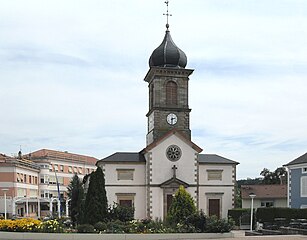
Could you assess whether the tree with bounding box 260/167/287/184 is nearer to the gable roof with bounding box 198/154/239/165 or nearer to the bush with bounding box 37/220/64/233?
the gable roof with bounding box 198/154/239/165

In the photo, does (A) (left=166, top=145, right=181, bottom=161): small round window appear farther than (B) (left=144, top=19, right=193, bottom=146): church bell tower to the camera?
No

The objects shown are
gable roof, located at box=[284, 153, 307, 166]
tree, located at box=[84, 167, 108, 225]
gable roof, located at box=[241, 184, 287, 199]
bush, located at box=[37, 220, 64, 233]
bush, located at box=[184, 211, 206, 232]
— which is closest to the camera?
bush, located at box=[37, 220, 64, 233]

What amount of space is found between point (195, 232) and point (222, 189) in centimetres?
2227

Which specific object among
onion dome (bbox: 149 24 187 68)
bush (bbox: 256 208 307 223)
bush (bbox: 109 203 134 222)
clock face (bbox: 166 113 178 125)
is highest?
onion dome (bbox: 149 24 187 68)

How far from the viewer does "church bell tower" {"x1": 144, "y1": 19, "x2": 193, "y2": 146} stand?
5006 cm

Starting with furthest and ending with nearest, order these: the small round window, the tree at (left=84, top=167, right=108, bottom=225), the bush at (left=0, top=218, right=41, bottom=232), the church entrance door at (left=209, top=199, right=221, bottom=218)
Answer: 1. the church entrance door at (left=209, top=199, right=221, bottom=218)
2. the small round window
3. the tree at (left=84, top=167, right=108, bottom=225)
4. the bush at (left=0, top=218, right=41, bottom=232)

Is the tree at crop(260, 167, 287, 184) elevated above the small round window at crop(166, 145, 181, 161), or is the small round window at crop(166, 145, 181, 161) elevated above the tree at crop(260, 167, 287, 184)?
the small round window at crop(166, 145, 181, 161)

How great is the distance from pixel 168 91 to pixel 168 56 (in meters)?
3.17

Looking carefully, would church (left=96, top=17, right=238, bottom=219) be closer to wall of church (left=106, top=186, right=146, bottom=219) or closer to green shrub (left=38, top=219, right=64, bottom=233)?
wall of church (left=106, top=186, right=146, bottom=219)

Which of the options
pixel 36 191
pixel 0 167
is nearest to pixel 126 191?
pixel 0 167

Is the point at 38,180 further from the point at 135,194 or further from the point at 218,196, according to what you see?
the point at 218,196

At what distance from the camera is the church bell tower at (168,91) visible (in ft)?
164

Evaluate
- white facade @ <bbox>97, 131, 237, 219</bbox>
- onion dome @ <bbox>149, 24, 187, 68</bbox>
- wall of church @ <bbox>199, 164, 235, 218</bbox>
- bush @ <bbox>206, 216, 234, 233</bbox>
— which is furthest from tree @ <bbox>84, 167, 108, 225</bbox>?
onion dome @ <bbox>149, 24, 187, 68</bbox>

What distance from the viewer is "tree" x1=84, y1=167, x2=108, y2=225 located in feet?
103
